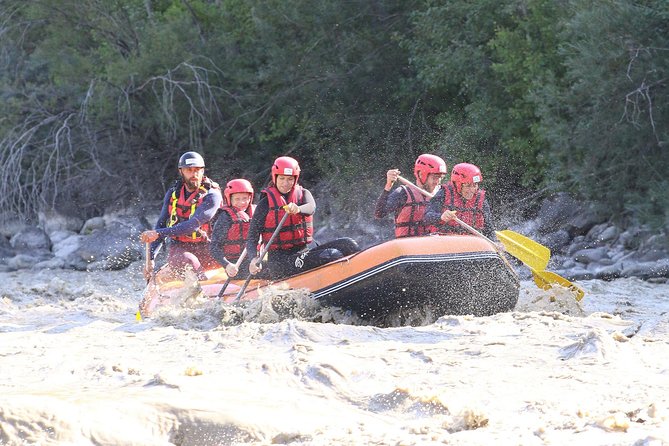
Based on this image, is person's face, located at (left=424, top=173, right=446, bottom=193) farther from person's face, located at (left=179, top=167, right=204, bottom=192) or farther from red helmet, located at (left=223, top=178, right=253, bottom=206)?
person's face, located at (left=179, top=167, right=204, bottom=192)

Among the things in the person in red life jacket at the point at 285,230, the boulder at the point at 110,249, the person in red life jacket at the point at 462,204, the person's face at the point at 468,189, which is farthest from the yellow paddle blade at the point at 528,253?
the boulder at the point at 110,249

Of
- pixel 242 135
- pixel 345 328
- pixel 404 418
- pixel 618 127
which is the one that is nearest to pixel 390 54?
pixel 242 135

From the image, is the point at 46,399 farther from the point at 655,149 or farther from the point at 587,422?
the point at 655,149

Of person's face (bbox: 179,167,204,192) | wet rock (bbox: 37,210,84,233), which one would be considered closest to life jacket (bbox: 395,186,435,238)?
person's face (bbox: 179,167,204,192)

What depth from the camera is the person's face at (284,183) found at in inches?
319

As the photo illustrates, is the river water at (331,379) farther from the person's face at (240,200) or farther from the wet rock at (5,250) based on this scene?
the wet rock at (5,250)

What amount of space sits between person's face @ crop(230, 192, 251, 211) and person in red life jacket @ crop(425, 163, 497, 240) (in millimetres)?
1516

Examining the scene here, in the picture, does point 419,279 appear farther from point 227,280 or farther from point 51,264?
point 51,264

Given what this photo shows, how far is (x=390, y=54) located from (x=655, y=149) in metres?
4.16

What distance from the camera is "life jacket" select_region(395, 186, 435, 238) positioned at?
8.45 meters

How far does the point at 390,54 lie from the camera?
14.6m

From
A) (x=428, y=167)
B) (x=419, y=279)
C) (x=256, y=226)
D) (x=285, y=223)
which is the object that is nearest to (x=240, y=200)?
(x=256, y=226)

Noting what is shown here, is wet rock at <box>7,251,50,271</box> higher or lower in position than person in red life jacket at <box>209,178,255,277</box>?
lower

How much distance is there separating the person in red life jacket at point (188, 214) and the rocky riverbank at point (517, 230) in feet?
13.8
